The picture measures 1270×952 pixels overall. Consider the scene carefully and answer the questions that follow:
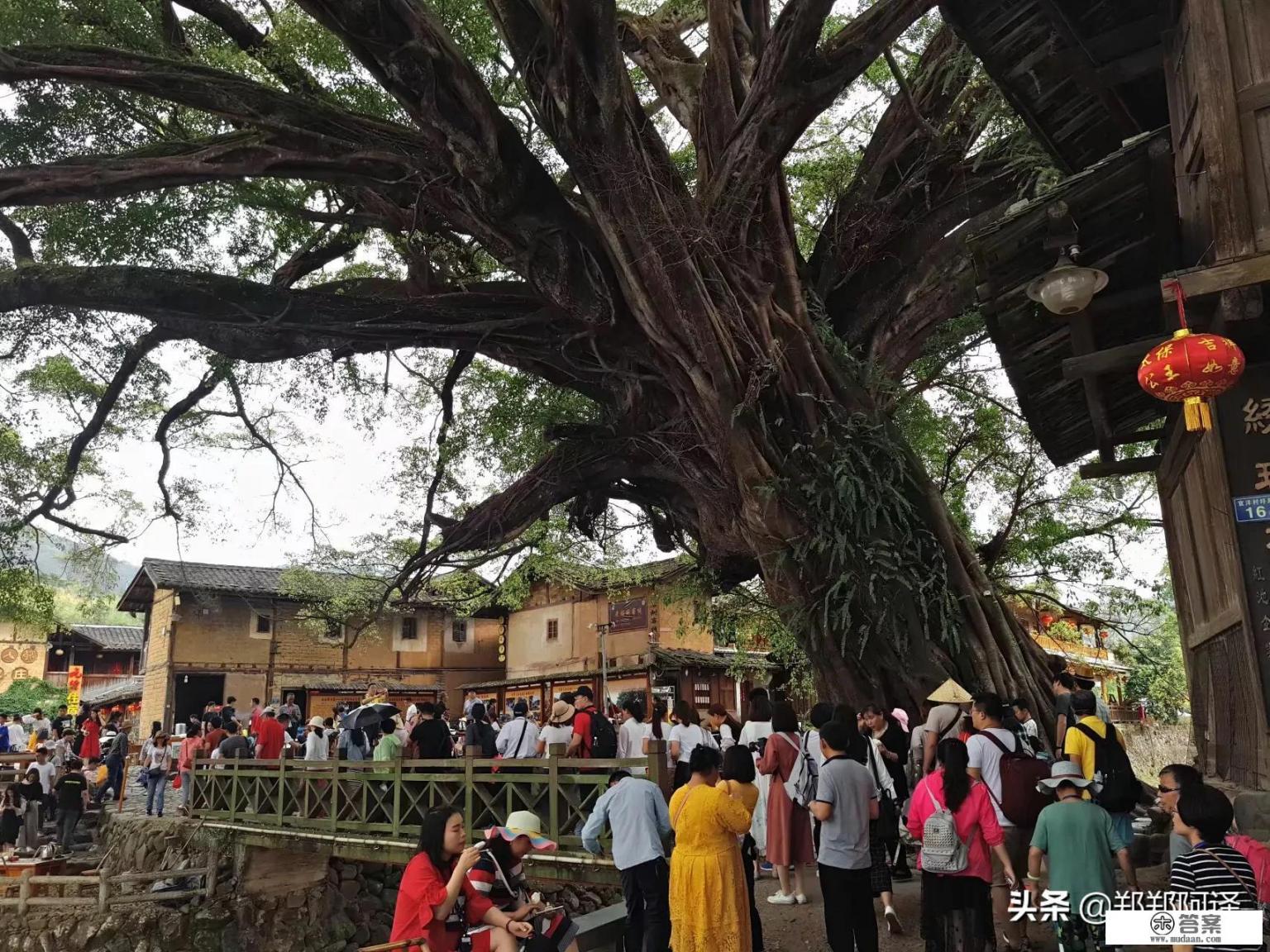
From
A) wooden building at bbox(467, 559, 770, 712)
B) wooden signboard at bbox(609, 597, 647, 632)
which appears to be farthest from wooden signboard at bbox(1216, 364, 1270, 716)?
wooden signboard at bbox(609, 597, 647, 632)

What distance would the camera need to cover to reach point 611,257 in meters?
A: 10.2

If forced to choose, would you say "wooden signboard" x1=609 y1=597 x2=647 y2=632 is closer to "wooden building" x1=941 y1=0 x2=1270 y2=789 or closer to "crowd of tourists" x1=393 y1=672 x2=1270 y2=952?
"crowd of tourists" x1=393 y1=672 x2=1270 y2=952

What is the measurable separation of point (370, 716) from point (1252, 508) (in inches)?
407

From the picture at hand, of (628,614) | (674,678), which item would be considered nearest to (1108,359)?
(674,678)

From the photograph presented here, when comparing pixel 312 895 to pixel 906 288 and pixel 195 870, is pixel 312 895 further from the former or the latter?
pixel 906 288

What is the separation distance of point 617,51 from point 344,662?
82.0ft

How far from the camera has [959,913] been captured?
200 inches

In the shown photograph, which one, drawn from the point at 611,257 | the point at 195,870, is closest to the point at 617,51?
the point at 611,257

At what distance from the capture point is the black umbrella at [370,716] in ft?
39.9

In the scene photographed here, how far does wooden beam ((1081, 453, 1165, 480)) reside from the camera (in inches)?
301

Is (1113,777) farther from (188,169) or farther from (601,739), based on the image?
(188,169)

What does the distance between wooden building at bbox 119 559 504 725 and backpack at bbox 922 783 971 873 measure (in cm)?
2278

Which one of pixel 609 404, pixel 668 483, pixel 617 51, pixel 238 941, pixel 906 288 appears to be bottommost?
pixel 238 941

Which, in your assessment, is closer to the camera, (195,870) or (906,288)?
(906,288)
